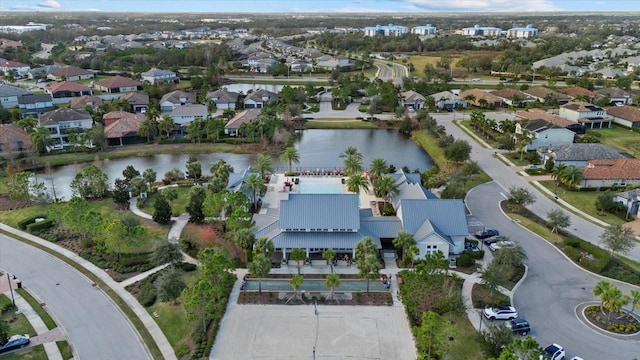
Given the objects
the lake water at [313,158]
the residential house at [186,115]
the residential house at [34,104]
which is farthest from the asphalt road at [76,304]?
the residential house at [34,104]

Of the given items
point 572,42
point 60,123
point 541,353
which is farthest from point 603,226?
point 572,42

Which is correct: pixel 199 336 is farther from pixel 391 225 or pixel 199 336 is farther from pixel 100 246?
pixel 391 225

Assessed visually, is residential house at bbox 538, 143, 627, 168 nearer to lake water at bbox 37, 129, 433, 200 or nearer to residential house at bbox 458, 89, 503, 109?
lake water at bbox 37, 129, 433, 200

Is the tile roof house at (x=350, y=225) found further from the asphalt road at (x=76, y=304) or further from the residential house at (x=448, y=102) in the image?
the residential house at (x=448, y=102)

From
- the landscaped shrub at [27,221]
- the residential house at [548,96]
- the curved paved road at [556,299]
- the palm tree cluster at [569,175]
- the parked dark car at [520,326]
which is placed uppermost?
the residential house at [548,96]

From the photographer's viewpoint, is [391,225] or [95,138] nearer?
[391,225]

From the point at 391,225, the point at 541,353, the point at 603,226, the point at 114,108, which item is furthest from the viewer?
the point at 114,108

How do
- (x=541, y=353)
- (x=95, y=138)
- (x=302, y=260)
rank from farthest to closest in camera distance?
1. (x=95, y=138)
2. (x=302, y=260)
3. (x=541, y=353)
